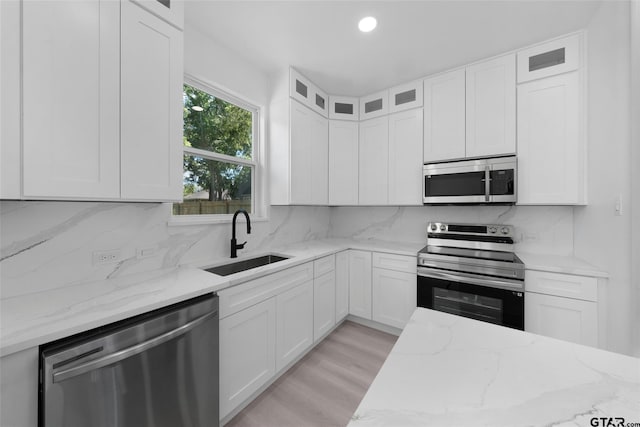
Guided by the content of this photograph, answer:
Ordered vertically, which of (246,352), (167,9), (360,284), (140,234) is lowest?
(246,352)

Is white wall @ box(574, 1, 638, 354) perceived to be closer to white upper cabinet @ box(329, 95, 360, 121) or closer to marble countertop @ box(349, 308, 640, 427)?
marble countertop @ box(349, 308, 640, 427)

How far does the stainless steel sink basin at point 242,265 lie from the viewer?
2.00 meters

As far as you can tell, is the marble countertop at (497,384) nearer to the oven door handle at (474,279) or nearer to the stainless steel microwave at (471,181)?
the oven door handle at (474,279)

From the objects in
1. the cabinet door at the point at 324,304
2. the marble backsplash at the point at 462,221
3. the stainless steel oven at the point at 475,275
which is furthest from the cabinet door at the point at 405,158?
the cabinet door at the point at 324,304

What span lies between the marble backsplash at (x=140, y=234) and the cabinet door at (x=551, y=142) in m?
0.41

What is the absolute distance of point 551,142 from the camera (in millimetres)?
2068

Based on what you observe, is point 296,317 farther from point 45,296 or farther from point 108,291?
point 45,296

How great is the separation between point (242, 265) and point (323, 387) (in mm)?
1183

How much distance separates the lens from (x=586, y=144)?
77.1 inches

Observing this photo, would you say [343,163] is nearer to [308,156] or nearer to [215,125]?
[308,156]

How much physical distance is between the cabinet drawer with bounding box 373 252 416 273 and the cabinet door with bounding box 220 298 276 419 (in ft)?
4.28

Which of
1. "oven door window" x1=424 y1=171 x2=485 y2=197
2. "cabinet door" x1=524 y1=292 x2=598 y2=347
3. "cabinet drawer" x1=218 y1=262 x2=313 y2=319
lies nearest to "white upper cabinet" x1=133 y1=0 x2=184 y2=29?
"cabinet drawer" x1=218 y1=262 x2=313 y2=319

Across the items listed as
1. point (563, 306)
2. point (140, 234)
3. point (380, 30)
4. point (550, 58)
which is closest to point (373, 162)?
point (380, 30)

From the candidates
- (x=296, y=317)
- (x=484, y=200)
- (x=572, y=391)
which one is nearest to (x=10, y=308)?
(x=296, y=317)
